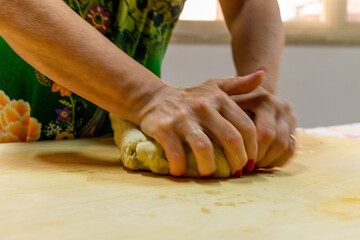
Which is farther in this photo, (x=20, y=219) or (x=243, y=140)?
(x=243, y=140)

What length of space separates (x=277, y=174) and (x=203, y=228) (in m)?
0.29

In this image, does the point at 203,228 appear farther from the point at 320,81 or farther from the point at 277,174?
the point at 320,81

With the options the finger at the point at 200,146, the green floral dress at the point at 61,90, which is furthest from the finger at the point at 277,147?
the green floral dress at the point at 61,90

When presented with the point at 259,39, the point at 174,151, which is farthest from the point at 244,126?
the point at 259,39

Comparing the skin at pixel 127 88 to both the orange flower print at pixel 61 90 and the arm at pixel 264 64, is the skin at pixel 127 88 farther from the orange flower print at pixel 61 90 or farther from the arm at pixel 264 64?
the orange flower print at pixel 61 90

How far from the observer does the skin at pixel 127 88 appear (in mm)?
594

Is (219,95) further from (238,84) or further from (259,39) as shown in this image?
(259,39)

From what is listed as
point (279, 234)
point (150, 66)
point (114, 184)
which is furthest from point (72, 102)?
point (279, 234)

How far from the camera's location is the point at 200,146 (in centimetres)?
57

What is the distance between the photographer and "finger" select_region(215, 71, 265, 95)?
666 mm

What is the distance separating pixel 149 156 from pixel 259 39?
0.49 metres

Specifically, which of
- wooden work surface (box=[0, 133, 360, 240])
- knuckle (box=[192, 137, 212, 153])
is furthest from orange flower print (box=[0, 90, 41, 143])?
knuckle (box=[192, 137, 212, 153])

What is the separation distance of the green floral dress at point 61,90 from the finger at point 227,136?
0.44m

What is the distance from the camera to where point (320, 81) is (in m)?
2.32
